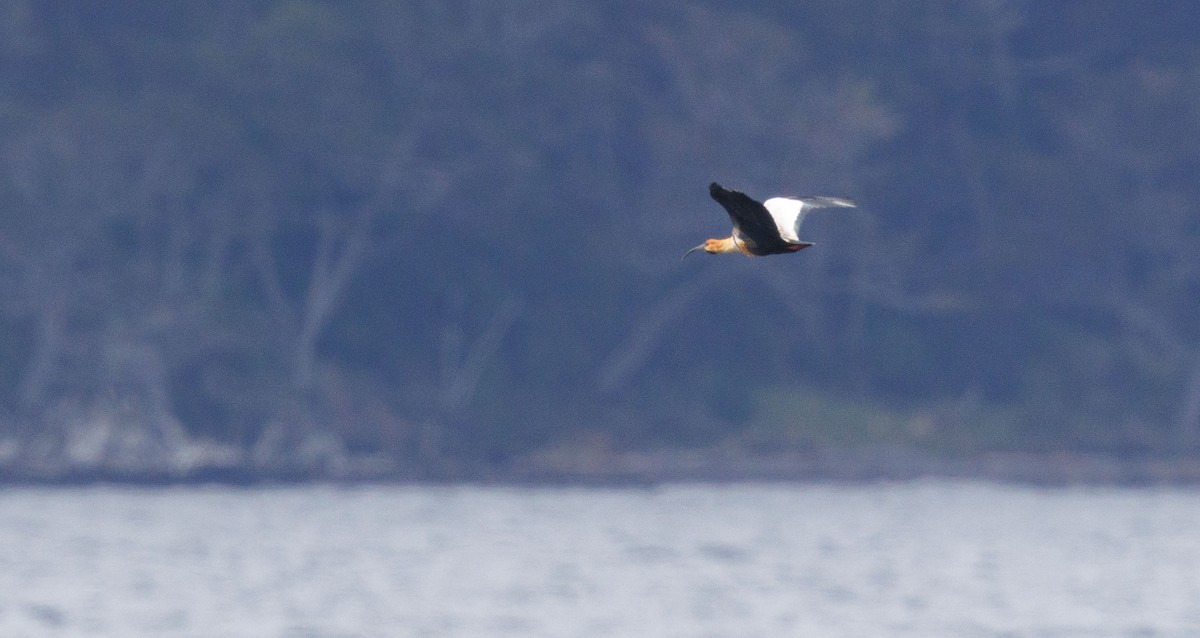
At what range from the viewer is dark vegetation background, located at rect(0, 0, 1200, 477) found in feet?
183

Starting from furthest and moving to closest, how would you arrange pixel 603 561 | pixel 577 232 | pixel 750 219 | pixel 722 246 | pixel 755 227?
1. pixel 577 232
2. pixel 603 561
3. pixel 722 246
4. pixel 755 227
5. pixel 750 219

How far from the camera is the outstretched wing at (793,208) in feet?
51.7

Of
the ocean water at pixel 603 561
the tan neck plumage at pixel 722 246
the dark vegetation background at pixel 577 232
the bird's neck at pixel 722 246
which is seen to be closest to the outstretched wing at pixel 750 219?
the tan neck plumage at pixel 722 246

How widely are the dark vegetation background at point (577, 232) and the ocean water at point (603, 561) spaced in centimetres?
317

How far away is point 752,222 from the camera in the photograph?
47.0 feet

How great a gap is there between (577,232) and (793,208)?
44.5 m

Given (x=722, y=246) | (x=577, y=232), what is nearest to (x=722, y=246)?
(x=722, y=246)

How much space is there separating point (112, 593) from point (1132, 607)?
13.4 metres

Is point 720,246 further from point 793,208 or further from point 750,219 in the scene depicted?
point 750,219

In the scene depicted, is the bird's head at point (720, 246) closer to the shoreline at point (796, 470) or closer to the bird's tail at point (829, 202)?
the bird's tail at point (829, 202)

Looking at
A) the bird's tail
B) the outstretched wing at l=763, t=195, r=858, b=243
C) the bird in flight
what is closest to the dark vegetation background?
the outstretched wing at l=763, t=195, r=858, b=243

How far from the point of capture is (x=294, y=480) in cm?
5509

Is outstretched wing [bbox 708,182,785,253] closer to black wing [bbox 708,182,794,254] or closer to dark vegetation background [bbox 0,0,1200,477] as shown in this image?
black wing [bbox 708,182,794,254]

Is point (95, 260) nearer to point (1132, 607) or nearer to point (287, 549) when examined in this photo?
point (287, 549)
